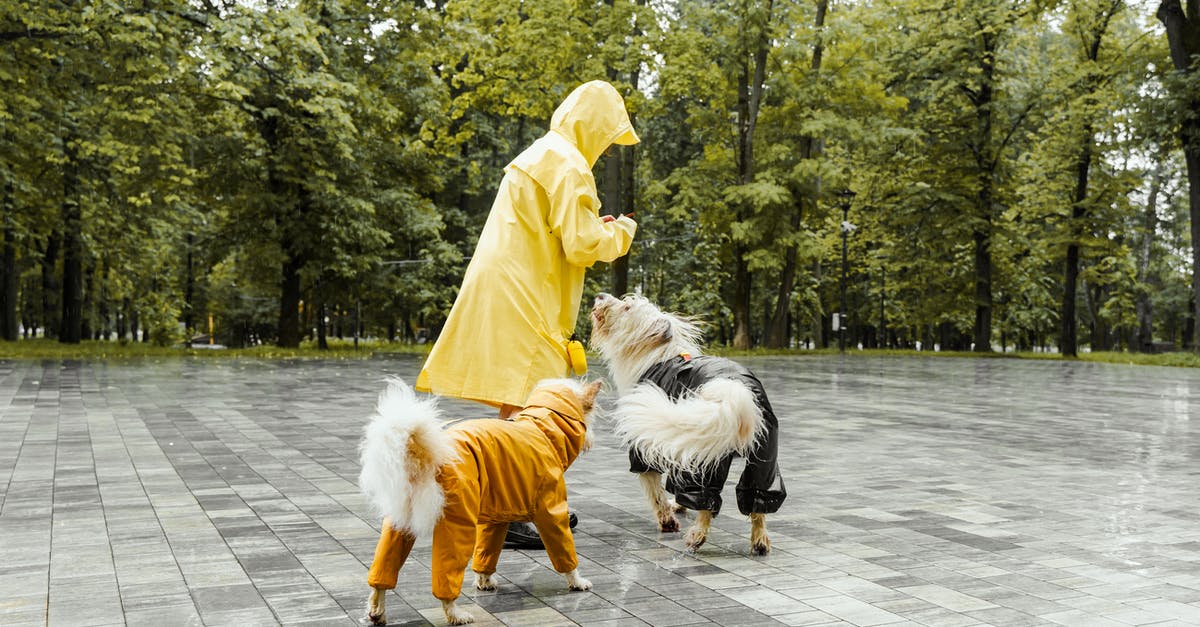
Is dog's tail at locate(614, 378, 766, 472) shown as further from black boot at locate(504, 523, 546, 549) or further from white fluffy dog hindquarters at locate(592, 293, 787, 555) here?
black boot at locate(504, 523, 546, 549)

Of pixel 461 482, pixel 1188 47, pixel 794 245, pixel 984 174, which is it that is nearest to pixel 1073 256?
pixel 984 174

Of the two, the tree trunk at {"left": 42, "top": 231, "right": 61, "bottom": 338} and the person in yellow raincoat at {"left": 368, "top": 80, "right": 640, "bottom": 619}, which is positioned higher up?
the tree trunk at {"left": 42, "top": 231, "right": 61, "bottom": 338}

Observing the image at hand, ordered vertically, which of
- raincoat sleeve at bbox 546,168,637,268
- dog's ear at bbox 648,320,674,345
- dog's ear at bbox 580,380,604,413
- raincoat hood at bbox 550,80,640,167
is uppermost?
raincoat hood at bbox 550,80,640,167

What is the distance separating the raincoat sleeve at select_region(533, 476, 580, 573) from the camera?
4027 mm

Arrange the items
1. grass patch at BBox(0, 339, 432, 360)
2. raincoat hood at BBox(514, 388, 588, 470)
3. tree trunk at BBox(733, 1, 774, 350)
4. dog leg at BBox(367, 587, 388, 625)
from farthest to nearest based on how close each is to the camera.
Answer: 1. tree trunk at BBox(733, 1, 774, 350)
2. grass patch at BBox(0, 339, 432, 360)
3. raincoat hood at BBox(514, 388, 588, 470)
4. dog leg at BBox(367, 587, 388, 625)

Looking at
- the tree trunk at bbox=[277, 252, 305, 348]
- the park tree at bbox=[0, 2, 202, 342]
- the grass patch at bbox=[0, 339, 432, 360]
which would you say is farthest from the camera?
the tree trunk at bbox=[277, 252, 305, 348]

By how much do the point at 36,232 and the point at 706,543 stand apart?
89.8 ft

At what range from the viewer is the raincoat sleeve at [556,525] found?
13.2ft

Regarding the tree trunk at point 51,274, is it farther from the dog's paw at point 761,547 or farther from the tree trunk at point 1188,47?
the tree trunk at point 1188,47

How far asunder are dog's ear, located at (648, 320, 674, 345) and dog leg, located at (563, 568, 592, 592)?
139 centimetres

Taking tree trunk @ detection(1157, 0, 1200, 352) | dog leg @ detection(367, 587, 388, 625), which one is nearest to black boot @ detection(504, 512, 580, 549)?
dog leg @ detection(367, 587, 388, 625)

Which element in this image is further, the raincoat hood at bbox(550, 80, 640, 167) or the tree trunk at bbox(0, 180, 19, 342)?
the tree trunk at bbox(0, 180, 19, 342)

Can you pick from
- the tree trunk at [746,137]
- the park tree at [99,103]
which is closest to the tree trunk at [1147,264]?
the tree trunk at [746,137]

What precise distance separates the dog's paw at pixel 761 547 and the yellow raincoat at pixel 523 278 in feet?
4.32
